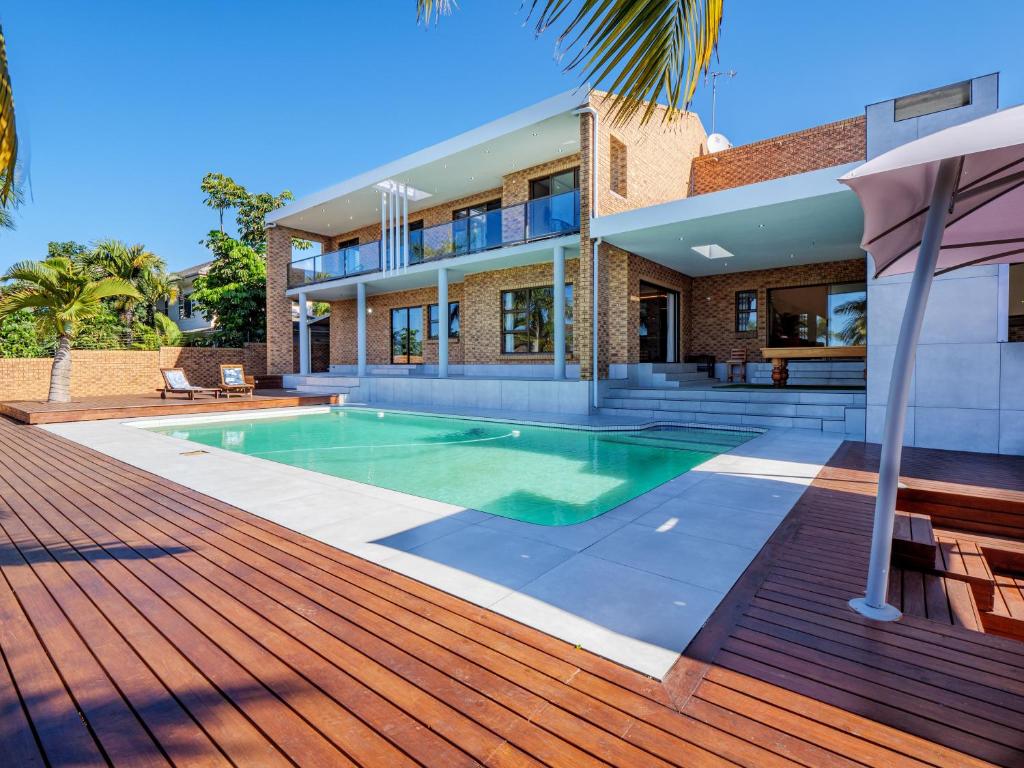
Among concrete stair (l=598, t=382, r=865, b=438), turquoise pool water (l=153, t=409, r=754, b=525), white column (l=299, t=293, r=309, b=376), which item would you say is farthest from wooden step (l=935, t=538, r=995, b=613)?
white column (l=299, t=293, r=309, b=376)

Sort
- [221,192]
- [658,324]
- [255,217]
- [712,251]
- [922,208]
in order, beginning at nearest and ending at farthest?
[922,208], [712,251], [658,324], [221,192], [255,217]

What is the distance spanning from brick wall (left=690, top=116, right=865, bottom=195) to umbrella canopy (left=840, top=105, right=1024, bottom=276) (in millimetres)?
12041

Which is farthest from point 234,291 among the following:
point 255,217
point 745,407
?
point 745,407

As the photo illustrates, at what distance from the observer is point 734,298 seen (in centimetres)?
1444

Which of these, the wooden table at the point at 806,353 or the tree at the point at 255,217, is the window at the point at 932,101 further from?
the tree at the point at 255,217

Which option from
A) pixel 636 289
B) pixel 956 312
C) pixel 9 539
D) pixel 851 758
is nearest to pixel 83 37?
pixel 9 539

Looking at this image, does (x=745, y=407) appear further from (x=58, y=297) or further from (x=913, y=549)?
(x=58, y=297)

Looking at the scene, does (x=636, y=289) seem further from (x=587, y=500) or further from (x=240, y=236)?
(x=240, y=236)

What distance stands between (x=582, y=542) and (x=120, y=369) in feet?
63.3

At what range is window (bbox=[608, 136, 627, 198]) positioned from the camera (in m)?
12.5

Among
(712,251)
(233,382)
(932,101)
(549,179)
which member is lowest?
(233,382)

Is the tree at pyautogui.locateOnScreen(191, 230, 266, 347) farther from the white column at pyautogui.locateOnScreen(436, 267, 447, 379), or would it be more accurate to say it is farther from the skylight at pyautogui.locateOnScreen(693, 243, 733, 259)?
the skylight at pyautogui.locateOnScreen(693, 243, 733, 259)

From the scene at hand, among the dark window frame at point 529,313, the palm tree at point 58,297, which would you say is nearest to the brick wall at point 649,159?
the dark window frame at point 529,313

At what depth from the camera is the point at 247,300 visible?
22.0m
